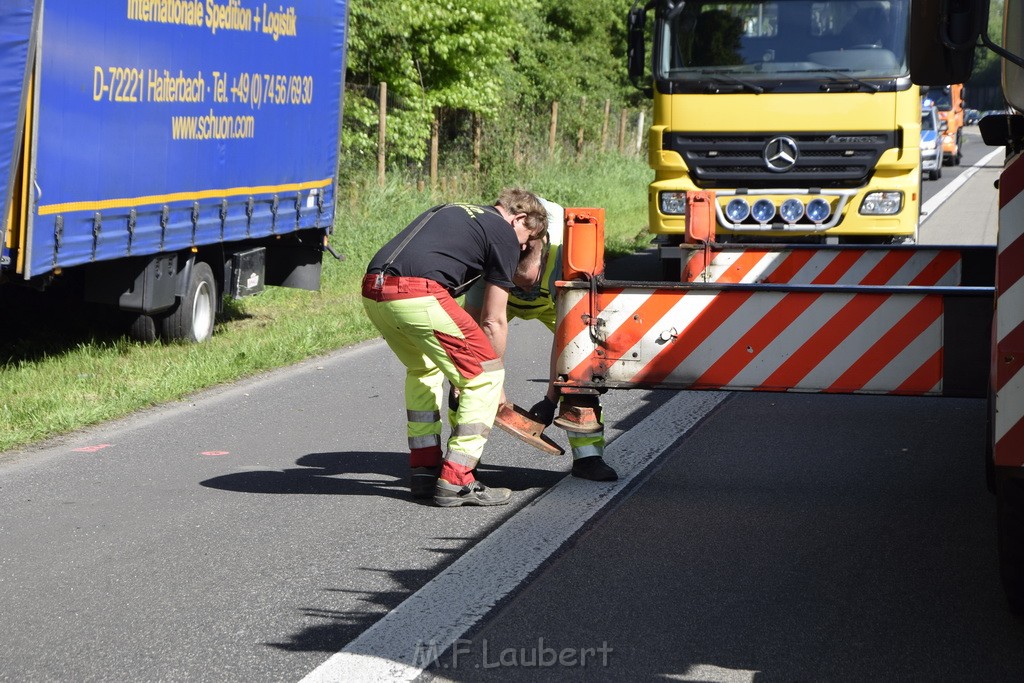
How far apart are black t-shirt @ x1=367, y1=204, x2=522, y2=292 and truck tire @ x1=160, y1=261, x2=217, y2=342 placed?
5.18 meters

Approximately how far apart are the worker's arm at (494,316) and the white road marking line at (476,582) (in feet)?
2.43

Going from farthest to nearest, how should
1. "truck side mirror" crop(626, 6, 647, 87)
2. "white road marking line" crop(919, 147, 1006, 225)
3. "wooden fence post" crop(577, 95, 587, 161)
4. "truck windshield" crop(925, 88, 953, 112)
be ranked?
1. "truck windshield" crop(925, 88, 953, 112)
2. "wooden fence post" crop(577, 95, 587, 161)
3. "white road marking line" crop(919, 147, 1006, 225)
4. "truck side mirror" crop(626, 6, 647, 87)

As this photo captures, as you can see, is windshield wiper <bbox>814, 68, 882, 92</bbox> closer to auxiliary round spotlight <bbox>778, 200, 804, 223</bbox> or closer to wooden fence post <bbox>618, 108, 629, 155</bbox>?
auxiliary round spotlight <bbox>778, 200, 804, 223</bbox>

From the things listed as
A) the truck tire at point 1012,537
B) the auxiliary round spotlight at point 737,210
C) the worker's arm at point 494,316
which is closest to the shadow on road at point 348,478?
the worker's arm at point 494,316

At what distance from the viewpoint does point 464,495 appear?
6227mm

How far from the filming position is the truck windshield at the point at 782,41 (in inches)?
477

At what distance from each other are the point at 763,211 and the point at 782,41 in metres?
1.52

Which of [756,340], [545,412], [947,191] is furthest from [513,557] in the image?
[947,191]

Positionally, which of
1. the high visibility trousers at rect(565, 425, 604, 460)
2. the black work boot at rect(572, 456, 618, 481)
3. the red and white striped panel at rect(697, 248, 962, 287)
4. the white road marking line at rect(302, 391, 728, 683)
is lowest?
the white road marking line at rect(302, 391, 728, 683)

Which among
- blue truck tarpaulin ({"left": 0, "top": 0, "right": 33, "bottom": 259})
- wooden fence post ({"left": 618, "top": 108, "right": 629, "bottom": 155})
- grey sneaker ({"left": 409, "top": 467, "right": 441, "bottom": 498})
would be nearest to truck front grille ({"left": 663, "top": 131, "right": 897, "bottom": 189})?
blue truck tarpaulin ({"left": 0, "top": 0, "right": 33, "bottom": 259})

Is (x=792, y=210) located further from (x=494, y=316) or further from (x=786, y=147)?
(x=494, y=316)

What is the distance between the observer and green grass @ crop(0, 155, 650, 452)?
8.38m

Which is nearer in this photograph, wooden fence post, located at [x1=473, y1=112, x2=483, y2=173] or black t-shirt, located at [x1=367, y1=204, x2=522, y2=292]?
black t-shirt, located at [x1=367, y1=204, x2=522, y2=292]

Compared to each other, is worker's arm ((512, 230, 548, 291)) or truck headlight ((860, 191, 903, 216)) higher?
truck headlight ((860, 191, 903, 216))
